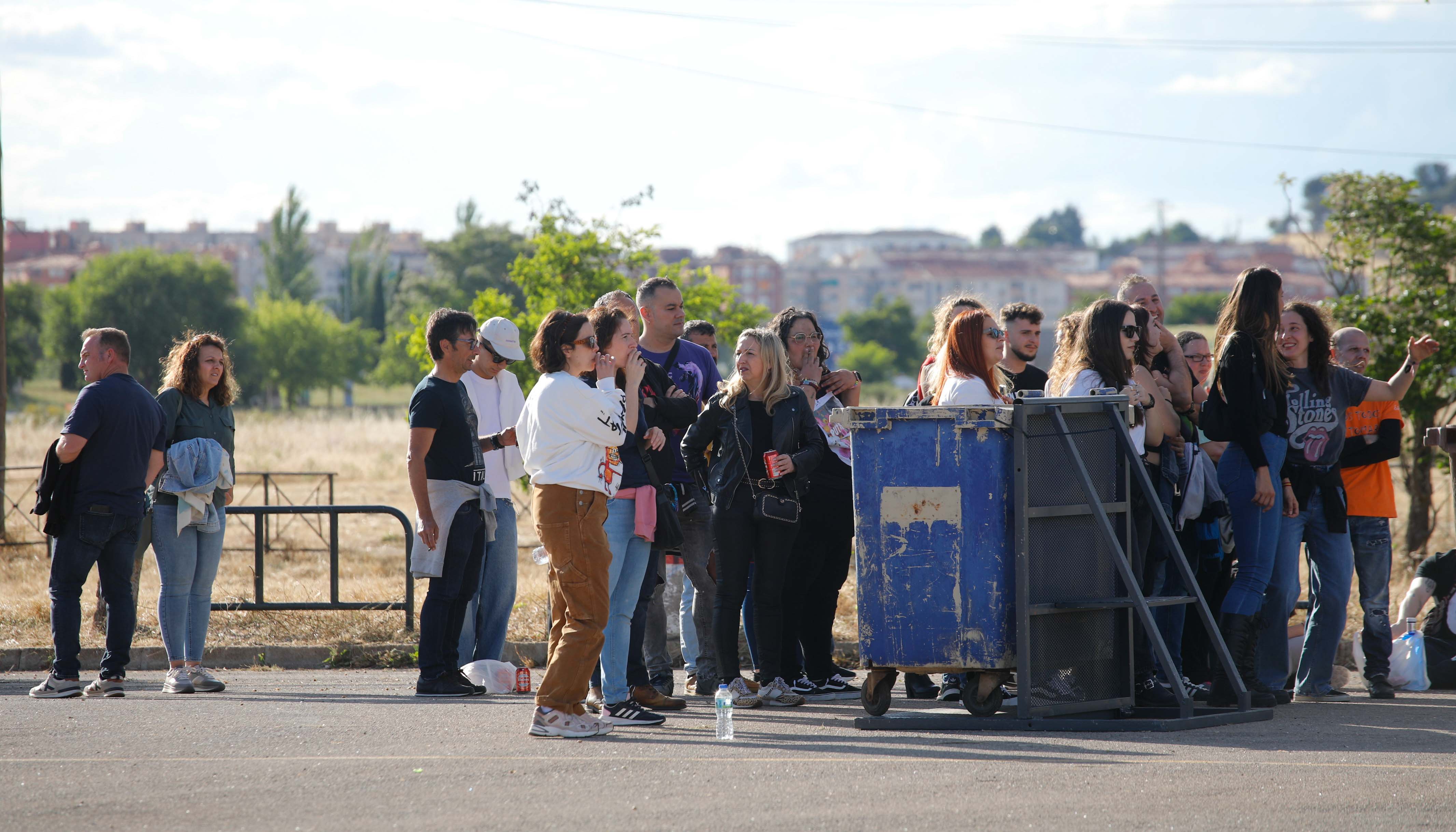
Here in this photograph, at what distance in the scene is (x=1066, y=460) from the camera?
21.2 feet

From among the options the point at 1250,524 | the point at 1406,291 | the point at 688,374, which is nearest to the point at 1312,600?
the point at 1250,524

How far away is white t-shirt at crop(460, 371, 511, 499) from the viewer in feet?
26.0

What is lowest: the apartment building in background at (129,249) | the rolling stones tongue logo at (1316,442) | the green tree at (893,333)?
the rolling stones tongue logo at (1316,442)

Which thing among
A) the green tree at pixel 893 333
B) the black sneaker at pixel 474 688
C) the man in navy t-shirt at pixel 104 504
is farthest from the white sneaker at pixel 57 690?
the green tree at pixel 893 333

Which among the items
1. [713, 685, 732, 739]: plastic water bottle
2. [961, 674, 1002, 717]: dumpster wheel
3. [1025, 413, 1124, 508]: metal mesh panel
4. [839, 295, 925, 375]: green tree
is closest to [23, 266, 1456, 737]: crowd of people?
[1025, 413, 1124, 508]: metal mesh panel

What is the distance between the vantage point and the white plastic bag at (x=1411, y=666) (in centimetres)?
777

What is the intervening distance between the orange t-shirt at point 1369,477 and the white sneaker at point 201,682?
620 centimetres

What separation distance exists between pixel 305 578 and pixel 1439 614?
10.1 metres

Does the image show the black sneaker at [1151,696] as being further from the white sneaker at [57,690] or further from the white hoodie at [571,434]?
the white sneaker at [57,690]

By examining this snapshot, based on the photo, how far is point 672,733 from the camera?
6.49m

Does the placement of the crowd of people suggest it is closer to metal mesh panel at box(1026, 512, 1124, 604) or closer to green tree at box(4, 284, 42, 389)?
metal mesh panel at box(1026, 512, 1124, 604)

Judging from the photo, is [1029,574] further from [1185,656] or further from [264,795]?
[264,795]

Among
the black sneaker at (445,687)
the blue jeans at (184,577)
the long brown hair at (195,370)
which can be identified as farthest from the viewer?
the long brown hair at (195,370)

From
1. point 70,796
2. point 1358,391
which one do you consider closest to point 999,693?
point 1358,391
